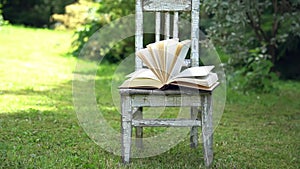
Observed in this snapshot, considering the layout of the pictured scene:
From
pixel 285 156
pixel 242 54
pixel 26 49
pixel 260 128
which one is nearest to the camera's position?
pixel 285 156

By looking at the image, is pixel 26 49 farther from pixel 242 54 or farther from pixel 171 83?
pixel 171 83

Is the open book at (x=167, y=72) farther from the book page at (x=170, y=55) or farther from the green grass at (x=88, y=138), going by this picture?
the green grass at (x=88, y=138)

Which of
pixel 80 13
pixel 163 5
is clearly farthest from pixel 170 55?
pixel 80 13

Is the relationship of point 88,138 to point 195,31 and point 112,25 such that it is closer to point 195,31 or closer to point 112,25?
point 195,31

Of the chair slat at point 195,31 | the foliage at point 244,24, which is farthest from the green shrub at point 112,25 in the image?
the chair slat at point 195,31

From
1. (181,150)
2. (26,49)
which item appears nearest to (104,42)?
(26,49)

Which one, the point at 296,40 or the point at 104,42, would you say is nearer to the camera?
the point at 296,40

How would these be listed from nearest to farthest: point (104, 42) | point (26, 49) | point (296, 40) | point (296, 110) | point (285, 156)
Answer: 1. point (285, 156)
2. point (296, 110)
3. point (296, 40)
4. point (104, 42)
5. point (26, 49)

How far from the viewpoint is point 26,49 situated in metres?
12.3

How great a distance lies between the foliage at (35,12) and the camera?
742 inches

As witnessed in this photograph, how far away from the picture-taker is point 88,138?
462 centimetres

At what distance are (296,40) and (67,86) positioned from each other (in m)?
3.52

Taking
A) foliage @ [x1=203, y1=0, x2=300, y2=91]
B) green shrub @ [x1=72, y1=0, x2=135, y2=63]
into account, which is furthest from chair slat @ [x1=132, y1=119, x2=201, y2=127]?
green shrub @ [x1=72, y1=0, x2=135, y2=63]

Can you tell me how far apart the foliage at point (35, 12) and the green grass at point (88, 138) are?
974cm
